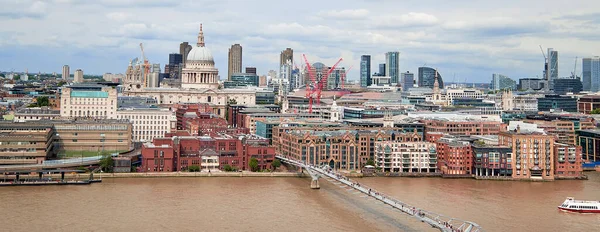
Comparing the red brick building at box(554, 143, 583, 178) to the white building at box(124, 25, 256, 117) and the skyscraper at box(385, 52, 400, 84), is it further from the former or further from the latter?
the skyscraper at box(385, 52, 400, 84)

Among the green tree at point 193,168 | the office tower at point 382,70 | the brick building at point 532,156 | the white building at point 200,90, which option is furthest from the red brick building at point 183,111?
the office tower at point 382,70

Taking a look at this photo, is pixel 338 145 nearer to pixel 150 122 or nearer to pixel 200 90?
pixel 150 122

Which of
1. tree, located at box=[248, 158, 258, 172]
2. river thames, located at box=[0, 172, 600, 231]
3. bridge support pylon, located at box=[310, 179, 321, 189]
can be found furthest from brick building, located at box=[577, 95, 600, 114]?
bridge support pylon, located at box=[310, 179, 321, 189]

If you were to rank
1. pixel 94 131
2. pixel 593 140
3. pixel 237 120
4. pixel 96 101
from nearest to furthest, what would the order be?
pixel 94 131 < pixel 593 140 < pixel 96 101 < pixel 237 120

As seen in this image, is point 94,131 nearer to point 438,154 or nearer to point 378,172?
point 378,172

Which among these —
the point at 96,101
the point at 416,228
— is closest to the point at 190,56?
the point at 96,101

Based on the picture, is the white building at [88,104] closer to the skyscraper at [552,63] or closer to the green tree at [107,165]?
the green tree at [107,165]
